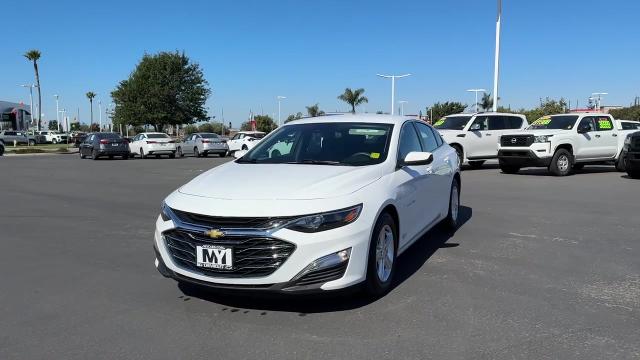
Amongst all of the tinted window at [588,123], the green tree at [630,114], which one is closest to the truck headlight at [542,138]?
the tinted window at [588,123]

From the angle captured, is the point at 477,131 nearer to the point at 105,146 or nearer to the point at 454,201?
the point at 454,201

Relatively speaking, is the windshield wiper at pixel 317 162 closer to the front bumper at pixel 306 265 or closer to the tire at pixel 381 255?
the tire at pixel 381 255

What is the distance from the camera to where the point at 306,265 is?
394cm

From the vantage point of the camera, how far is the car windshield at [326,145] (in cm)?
523

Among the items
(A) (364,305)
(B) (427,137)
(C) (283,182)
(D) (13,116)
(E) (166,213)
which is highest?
(D) (13,116)

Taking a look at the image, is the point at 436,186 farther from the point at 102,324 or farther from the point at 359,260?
the point at 102,324

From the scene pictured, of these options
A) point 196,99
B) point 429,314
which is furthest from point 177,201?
point 196,99

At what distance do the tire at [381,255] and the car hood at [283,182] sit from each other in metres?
0.39

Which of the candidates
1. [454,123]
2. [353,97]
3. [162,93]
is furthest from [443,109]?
[454,123]

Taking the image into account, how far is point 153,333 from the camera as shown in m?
3.94

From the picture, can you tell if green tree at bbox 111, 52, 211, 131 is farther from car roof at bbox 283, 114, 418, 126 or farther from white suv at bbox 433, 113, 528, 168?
car roof at bbox 283, 114, 418, 126

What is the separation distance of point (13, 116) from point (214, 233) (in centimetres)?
6775

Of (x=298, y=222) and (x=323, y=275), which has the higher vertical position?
(x=298, y=222)

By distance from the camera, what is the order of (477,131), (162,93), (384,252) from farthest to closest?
1. (162,93)
2. (477,131)
3. (384,252)
